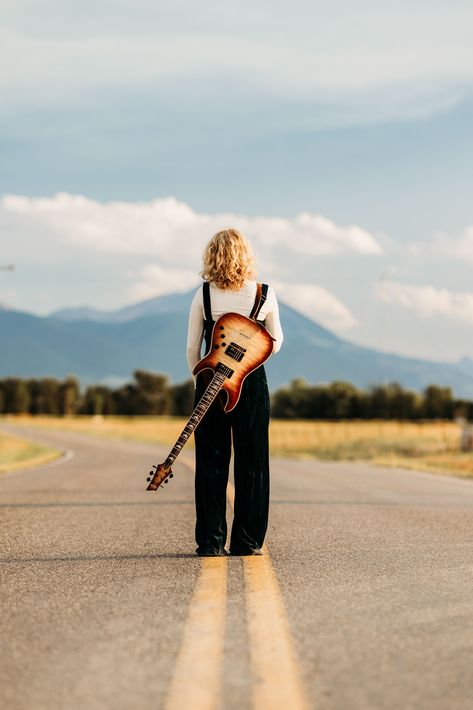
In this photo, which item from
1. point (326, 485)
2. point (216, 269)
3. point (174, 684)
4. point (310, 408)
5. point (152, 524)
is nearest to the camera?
point (174, 684)

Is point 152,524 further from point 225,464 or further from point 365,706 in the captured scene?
point 365,706

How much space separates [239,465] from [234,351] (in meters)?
0.78

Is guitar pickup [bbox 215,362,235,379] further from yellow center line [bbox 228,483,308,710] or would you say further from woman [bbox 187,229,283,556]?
yellow center line [bbox 228,483,308,710]

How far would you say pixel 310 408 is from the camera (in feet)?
361

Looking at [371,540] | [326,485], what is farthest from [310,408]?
[371,540]

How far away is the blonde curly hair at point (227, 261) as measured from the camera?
274 inches

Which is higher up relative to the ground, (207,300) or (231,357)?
(207,300)

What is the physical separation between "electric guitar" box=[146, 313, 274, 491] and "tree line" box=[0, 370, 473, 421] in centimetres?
8950

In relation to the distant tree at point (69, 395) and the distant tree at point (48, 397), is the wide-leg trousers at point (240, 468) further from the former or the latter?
the distant tree at point (48, 397)

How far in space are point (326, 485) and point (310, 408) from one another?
312 feet

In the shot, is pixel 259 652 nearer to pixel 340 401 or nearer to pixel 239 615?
pixel 239 615

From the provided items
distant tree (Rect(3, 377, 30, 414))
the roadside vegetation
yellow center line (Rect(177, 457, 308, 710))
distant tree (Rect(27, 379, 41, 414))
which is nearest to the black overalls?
yellow center line (Rect(177, 457, 308, 710))

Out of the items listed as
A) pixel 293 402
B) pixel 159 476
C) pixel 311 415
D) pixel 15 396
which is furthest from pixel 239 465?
pixel 15 396

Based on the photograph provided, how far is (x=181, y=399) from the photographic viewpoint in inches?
5512
